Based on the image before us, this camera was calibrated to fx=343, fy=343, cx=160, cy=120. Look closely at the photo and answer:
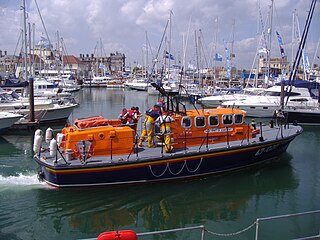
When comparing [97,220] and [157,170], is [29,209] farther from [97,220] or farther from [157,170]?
[157,170]

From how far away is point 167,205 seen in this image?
36.7ft

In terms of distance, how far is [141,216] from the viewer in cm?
1046

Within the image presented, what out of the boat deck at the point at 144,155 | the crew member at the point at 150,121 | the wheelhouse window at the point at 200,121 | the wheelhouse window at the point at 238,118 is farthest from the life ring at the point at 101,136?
the wheelhouse window at the point at 238,118

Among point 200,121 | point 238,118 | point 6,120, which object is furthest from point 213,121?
point 6,120

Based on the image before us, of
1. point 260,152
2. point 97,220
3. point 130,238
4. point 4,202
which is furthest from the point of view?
point 260,152

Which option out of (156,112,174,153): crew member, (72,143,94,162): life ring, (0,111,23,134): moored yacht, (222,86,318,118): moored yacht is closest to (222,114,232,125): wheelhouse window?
(156,112,174,153): crew member

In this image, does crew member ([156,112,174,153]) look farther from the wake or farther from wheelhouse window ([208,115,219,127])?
the wake

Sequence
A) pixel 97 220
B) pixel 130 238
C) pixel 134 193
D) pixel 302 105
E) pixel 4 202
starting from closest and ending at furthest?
pixel 130 238
pixel 97 220
pixel 4 202
pixel 134 193
pixel 302 105

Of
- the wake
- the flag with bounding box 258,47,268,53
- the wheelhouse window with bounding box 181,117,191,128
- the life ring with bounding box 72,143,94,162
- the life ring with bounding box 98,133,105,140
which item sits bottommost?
the wake

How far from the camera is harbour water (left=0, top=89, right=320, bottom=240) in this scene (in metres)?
9.48

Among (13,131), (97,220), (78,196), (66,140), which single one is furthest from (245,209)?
(13,131)

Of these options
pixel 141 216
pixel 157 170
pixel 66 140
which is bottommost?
pixel 141 216

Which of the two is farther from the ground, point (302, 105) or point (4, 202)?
point (302, 105)

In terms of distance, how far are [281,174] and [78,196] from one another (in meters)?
8.30
